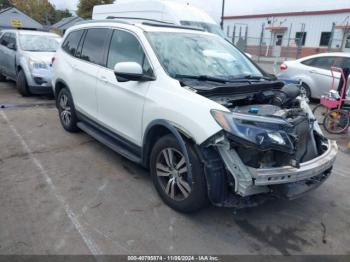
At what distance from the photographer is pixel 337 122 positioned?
679 centimetres

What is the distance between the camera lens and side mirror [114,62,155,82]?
3425 mm

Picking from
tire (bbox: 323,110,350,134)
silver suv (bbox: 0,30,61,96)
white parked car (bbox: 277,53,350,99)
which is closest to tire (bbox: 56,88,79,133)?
silver suv (bbox: 0,30,61,96)

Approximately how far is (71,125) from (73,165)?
1354 millimetres

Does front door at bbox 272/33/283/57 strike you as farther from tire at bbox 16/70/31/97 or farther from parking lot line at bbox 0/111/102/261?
parking lot line at bbox 0/111/102/261

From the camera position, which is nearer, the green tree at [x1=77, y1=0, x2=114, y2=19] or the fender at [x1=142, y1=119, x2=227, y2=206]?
the fender at [x1=142, y1=119, x2=227, y2=206]

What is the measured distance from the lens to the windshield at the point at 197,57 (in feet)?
12.1

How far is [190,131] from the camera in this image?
9.81ft

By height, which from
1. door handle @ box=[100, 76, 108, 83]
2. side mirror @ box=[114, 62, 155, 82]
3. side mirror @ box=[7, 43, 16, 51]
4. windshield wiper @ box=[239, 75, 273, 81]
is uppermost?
side mirror @ box=[114, 62, 155, 82]

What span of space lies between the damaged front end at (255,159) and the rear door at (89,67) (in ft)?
6.83

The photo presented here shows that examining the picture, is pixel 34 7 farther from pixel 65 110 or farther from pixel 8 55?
pixel 65 110

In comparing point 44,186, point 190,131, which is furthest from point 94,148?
point 190,131

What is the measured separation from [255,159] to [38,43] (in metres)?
8.34

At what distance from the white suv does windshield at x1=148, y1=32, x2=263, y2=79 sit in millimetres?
15

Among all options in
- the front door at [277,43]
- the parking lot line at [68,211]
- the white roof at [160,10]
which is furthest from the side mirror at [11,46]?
the front door at [277,43]
